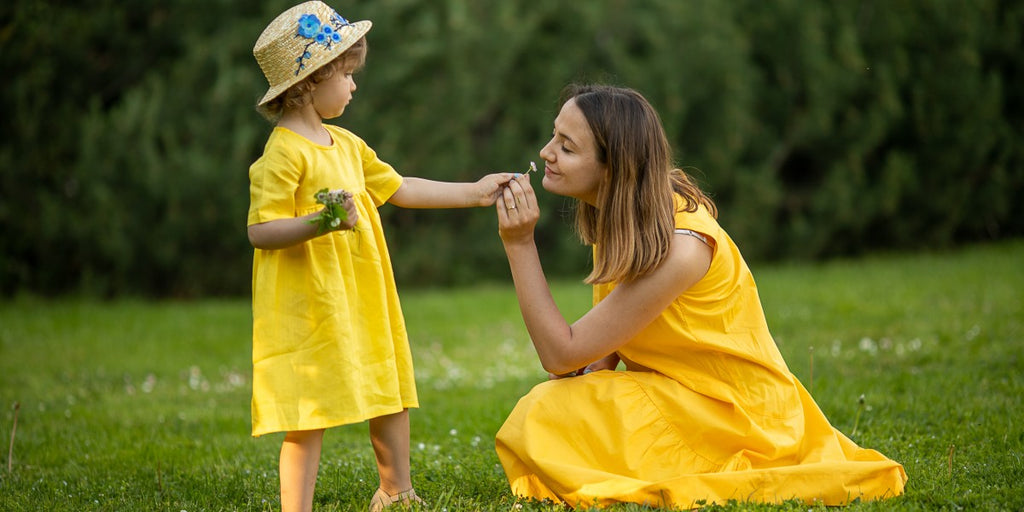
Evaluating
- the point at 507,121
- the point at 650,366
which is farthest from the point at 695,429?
the point at 507,121

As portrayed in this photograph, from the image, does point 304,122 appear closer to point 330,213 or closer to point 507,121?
point 330,213

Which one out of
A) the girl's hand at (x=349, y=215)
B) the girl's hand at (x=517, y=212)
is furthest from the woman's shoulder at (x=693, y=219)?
the girl's hand at (x=349, y=215)

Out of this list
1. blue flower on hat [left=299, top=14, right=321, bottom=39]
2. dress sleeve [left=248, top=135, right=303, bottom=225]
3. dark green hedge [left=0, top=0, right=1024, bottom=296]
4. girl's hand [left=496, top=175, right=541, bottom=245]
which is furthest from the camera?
dark green hedge [left=0, top=0, right=1024, bottom=296]

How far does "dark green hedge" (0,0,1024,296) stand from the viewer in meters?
9.53

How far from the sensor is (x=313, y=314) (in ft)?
10.5

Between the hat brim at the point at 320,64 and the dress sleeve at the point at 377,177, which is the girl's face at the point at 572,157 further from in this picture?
the hat brim at the point at 320,64

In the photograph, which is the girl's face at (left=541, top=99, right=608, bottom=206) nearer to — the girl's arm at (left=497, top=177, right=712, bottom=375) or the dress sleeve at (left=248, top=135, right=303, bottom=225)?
the girl's arm at (left=497, top=177, right=712, bottom=375)

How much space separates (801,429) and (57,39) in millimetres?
8130

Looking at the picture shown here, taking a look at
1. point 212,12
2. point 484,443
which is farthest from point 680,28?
point 484,443

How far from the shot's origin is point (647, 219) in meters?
3.39

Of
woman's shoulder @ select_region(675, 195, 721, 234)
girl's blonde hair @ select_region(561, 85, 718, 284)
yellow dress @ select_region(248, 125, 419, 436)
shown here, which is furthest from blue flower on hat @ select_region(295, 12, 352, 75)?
woman's shoulder @ select_region(675, 195, 721, 234)

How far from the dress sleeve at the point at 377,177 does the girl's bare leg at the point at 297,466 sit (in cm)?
85

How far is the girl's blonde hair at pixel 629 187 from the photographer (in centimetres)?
334

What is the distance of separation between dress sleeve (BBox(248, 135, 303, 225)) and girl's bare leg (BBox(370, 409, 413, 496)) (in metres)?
0.79
